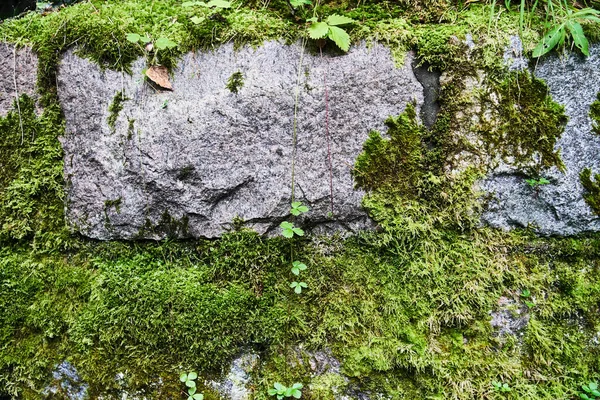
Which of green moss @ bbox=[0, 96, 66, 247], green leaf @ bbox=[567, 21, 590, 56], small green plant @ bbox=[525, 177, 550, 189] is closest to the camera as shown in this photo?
green leaf @ bbox=[567, 21, 590, 56]

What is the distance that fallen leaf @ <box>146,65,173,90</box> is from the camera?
198 cm

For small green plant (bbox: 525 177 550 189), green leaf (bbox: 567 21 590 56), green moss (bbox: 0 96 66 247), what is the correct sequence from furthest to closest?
green moss (bbox: 0 96 66 247) < small green plant (bbox: 525 177 550 189) < green leaf (bbox: 567 21 590 56)

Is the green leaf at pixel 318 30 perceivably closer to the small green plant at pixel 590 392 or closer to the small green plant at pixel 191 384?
the small green plant at pixel 191 384

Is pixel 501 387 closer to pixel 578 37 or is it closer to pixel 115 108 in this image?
pixel 578 37

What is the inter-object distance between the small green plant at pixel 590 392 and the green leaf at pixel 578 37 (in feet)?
5.73

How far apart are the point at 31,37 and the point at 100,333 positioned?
1.79 m

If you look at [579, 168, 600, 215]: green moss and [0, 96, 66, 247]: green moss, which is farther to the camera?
[0, 96, 66, 247]: green moss

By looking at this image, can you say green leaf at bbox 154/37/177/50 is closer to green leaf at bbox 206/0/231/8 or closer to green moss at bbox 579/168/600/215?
green leaf at bbox 206/0/231/8

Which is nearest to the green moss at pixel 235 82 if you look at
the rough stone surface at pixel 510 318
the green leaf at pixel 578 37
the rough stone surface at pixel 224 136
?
the rough stone surface at pixel 224 136

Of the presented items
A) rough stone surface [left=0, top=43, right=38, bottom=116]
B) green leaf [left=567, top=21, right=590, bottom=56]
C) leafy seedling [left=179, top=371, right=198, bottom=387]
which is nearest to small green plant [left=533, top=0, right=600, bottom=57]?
green leaf [left=567, top=21, right=590, bottom=56]

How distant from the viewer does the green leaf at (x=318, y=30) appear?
1.88m

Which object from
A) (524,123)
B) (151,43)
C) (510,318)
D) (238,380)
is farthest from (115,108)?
(510,318)

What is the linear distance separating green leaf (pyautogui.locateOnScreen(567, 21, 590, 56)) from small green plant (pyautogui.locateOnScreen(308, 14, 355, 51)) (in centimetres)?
113

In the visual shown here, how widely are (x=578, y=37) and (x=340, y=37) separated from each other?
123 centimetres
